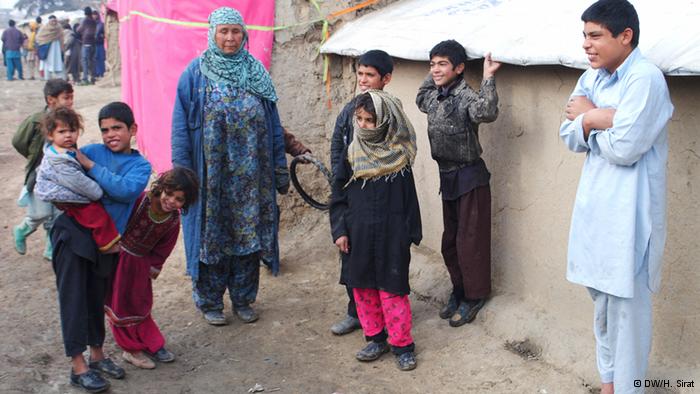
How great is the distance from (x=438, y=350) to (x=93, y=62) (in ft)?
54.7

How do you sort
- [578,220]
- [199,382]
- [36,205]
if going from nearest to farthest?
[578,220] → [199,382] → [36,205]

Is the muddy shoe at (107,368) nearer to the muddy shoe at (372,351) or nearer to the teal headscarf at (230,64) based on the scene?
the muddy shoe at (372,351)

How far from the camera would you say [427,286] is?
479 cm

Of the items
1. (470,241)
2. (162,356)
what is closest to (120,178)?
(162,356)

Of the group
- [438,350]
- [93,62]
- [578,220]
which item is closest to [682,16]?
[578,220]

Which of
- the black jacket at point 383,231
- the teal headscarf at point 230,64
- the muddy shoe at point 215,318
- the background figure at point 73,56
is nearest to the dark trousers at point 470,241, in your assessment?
the black jacket at point 383,231

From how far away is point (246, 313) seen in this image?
4.66 metres

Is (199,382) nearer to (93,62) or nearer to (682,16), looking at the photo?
(682,16)

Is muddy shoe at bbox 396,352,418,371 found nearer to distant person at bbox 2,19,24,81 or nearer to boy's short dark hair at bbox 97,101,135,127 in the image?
boy's short dark hair at bbox 97,101,135,127

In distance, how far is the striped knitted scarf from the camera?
3.77 meters

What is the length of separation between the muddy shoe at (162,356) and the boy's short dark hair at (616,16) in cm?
269

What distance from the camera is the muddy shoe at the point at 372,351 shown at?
13.3 ft

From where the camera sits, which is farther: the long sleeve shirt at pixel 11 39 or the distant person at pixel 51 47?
the long sleeve shirt at pixel 11 39

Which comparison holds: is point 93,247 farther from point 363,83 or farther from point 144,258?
point 363,83
